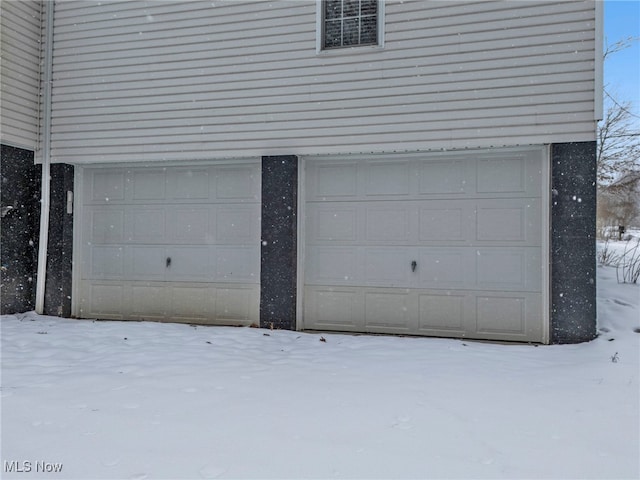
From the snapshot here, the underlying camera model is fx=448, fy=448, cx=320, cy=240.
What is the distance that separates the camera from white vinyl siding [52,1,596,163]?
5.44 m

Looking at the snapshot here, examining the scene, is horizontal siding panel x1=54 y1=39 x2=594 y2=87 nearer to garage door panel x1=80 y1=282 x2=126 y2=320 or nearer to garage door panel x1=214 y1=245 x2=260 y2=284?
garage door panel x1=214 y1=245 x2=260 y2=284

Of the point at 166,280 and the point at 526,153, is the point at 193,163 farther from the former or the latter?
the point at 526,153

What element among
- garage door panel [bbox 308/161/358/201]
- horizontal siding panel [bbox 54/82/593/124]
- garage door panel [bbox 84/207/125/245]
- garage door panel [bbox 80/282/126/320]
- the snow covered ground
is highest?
horizontal siding panel [bbox 54/82/593/124]

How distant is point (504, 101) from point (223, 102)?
3.81 m

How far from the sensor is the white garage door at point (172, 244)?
6.66 meters

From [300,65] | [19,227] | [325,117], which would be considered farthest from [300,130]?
[19,227]

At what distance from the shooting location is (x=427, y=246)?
19.8 feet

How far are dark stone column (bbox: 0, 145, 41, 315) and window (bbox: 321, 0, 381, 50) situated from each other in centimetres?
503

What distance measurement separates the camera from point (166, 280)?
22.8ft

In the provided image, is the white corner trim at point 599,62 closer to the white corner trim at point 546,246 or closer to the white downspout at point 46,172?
the white corner trim at point 546,246

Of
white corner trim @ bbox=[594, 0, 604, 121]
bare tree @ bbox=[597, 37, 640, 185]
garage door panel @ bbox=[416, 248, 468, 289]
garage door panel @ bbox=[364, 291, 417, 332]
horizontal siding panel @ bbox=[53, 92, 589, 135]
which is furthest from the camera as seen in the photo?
bare tree @ bbox=[597, 37, 640, 185]

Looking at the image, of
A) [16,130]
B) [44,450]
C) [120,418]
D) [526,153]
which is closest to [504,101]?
[526,153]

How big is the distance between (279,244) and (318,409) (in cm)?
→ 340

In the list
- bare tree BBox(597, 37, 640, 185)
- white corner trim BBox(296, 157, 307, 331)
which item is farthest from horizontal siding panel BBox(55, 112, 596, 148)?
bare tree BBox(597, 37, 640, 185)
